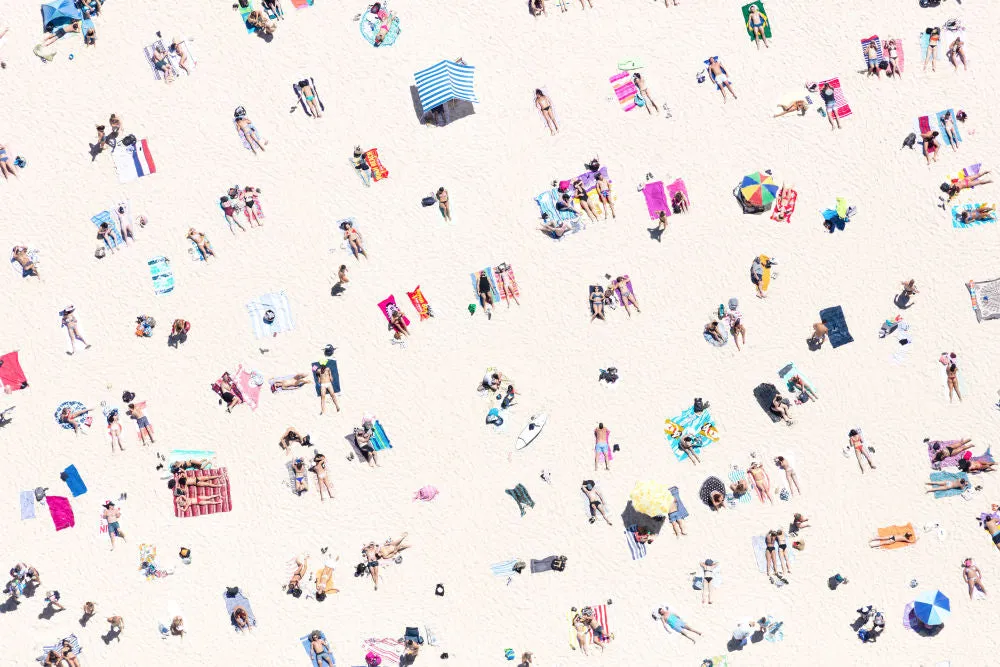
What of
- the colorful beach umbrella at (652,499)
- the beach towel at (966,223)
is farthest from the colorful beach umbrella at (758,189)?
the colorful beach umbrella at (652,499)

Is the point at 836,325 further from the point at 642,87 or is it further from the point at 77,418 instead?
the point at 77,418

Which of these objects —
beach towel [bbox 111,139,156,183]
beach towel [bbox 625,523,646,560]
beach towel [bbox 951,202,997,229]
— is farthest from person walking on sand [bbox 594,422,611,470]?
beach towel [bbox 111,139,156,183]

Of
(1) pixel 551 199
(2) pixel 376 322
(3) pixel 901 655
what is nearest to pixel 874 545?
(3) pixel 901 655

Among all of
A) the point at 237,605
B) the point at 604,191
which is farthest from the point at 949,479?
the point at 237,605

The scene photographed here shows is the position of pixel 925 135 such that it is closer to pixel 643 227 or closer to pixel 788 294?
pixel 788 294

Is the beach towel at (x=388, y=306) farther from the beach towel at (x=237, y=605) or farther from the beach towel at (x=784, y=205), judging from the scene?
the beach towel at (x=784, y=205)
